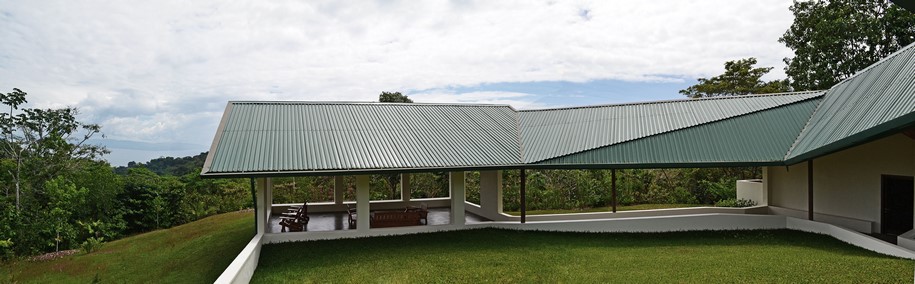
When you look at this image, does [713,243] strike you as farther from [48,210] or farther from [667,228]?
[48,210]

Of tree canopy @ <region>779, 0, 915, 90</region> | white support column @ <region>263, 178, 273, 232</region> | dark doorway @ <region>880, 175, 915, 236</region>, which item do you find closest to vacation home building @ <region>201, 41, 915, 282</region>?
dark doorway @ <region>880, 175, 915, 236</region>

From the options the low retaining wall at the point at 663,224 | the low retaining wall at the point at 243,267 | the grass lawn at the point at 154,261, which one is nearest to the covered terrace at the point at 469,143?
the low retaining wall at the point at 663,224

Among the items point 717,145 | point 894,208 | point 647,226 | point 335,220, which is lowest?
point 647,226

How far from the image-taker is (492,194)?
16328 millimetres

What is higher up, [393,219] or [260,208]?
[260,208]

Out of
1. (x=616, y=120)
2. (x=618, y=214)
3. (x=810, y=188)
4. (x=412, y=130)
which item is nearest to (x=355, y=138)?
(x=412, y=130)

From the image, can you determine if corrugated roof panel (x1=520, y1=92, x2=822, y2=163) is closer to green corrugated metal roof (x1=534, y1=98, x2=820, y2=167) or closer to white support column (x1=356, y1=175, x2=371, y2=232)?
green corrugated metal roof (x1=534, y1=98, x2=820, y2=167)

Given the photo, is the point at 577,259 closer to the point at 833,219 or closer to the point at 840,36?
the point at 833,219

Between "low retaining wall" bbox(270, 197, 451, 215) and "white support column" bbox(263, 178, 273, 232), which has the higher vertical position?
"white support column" bbox(263, 178, 273, 232)

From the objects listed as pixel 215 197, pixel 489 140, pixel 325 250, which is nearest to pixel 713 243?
pixel 489 140

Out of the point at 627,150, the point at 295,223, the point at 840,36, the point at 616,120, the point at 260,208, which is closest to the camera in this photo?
the point at 260,208

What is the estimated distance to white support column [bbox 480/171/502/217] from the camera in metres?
16.0

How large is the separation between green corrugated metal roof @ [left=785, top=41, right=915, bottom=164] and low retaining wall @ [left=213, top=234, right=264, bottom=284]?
12.1 meters

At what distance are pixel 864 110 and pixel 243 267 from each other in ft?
45.6
